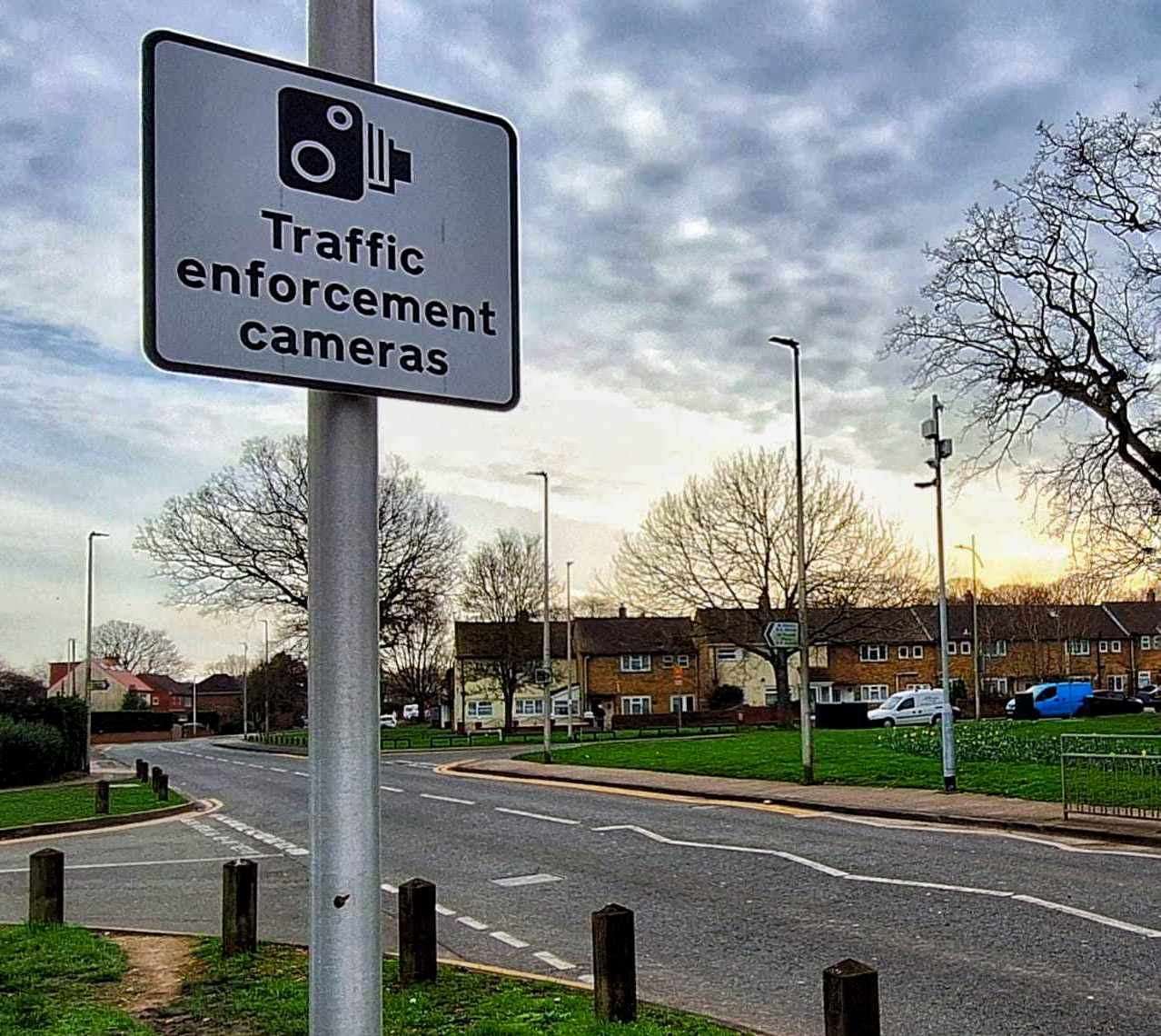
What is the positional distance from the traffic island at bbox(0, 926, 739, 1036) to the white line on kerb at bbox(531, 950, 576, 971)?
0.92 metres

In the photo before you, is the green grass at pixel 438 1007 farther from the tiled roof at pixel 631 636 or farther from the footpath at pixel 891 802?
the tiled roof at pixel 631 636

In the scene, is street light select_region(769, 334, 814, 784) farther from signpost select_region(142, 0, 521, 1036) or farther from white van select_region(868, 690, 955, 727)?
white van select_region(868, 690, 955, 727)

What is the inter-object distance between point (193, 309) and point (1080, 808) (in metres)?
18.2

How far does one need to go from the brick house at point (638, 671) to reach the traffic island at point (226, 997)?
74.3 metres

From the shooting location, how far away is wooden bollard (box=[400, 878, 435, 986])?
8070mm

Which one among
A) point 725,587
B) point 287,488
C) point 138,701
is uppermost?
point 287,488

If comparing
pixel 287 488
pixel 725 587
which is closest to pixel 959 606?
pixel 725 587

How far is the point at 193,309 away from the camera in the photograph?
2.25m

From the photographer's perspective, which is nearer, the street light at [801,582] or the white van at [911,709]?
the street light at [801,582]

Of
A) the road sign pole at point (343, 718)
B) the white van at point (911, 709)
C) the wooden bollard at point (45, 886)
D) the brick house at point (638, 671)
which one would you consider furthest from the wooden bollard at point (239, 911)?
the brick house at point (638, 671)

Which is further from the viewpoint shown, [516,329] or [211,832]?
[211,832]

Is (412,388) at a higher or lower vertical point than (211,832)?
higher

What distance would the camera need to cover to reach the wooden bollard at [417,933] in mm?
8070

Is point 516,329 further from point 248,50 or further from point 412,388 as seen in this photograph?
point 248,50
